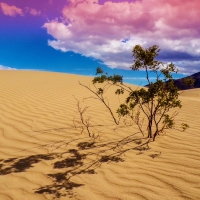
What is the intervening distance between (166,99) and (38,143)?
2.58 m

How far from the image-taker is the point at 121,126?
527 cm

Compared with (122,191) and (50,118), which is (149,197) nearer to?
(122,191)

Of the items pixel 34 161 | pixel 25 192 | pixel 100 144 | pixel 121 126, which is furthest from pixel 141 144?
pixel 25 192

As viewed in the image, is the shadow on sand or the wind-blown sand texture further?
the shadow on sand

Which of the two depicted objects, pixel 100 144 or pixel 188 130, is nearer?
pixel 100 144

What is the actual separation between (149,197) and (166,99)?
193 centimetres

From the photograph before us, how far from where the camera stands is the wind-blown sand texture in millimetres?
2686

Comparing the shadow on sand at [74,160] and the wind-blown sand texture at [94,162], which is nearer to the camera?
the wind-blown sand texture at [94,162]

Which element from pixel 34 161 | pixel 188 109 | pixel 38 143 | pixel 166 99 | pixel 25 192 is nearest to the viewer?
pixel 25 192

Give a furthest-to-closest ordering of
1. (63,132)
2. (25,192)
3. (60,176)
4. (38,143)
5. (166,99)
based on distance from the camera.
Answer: (63,132) < (38,143) < (166,99) < (60,176) < (25,192)

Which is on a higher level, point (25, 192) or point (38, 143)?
point (38, 143)

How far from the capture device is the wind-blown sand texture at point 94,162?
2686 mm

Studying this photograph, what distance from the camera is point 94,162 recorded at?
11.3ft

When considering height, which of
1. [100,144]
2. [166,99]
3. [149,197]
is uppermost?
[166,99]
